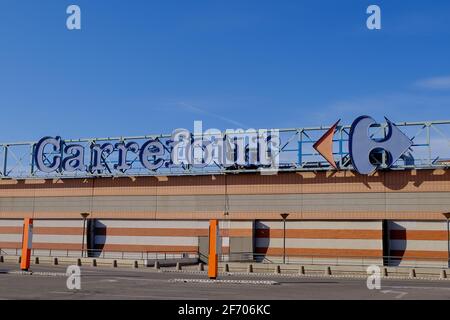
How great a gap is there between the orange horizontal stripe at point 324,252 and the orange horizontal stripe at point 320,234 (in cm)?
111

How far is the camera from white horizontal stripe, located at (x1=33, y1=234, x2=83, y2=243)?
57675 mm

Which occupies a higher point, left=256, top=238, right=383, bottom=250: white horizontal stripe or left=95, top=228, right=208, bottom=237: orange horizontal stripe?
left=95, top=228, right=208, bottom=237: orange horizontal stripe

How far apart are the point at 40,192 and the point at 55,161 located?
12.2ft

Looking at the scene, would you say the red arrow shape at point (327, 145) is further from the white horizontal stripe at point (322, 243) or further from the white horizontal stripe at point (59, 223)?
the white horizontal stripe at point (59, 223)

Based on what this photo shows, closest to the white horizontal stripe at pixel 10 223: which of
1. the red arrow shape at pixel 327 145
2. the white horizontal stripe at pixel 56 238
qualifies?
the white horizontal stripe at pixel 56 238

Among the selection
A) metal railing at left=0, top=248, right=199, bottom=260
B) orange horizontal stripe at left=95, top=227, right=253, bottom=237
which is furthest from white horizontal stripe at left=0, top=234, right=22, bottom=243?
orange horizontal stripe at left=95, top=227, right=253, bottom=237

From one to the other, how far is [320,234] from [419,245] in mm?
8068

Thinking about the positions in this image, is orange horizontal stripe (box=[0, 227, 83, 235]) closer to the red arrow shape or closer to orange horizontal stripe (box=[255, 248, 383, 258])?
orange horizontal stripe (box=[255, 248, 383, 258])

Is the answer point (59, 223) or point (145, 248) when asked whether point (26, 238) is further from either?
point (59, 223)

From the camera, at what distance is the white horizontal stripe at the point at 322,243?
47531 millimetres

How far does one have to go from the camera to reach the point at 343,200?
49.1 meters

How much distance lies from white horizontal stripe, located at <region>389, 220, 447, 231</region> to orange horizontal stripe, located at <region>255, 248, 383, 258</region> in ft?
8.49
